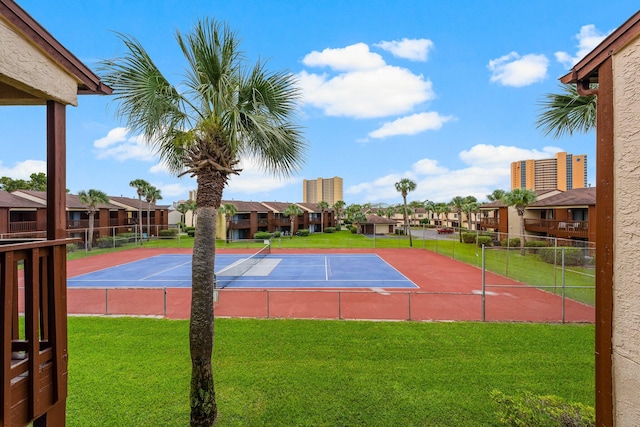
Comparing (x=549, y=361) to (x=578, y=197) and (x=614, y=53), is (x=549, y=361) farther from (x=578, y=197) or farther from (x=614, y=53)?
(x=578, y=197)

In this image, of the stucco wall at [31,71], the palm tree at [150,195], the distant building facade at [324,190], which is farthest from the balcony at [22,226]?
the distant building facade at [324,190]

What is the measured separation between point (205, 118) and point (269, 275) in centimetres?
1719

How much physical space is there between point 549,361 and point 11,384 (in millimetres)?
10966

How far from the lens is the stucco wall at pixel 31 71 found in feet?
9.71

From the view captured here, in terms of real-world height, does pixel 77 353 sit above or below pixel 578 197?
below

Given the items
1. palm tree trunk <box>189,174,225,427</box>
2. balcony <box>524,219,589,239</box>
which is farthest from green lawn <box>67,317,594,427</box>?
balcony <box>524,219,589,239</box>

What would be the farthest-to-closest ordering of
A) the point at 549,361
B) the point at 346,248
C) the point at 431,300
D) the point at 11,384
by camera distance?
the point at 346,248, the point at 431,300, the point at 549,361, the point at 11,384

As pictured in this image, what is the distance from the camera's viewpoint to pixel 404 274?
22.2m

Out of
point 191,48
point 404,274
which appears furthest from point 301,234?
point 191,48

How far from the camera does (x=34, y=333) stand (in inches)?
116

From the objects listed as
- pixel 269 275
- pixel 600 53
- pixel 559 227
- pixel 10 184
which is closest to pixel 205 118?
pixel 600 53

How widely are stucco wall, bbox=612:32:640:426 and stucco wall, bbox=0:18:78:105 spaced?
648 centimetres

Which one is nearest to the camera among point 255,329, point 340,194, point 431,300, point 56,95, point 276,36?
point 56,95

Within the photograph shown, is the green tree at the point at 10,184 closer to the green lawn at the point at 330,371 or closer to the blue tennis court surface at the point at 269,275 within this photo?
the blue tennis court surface at the point at 269,275
